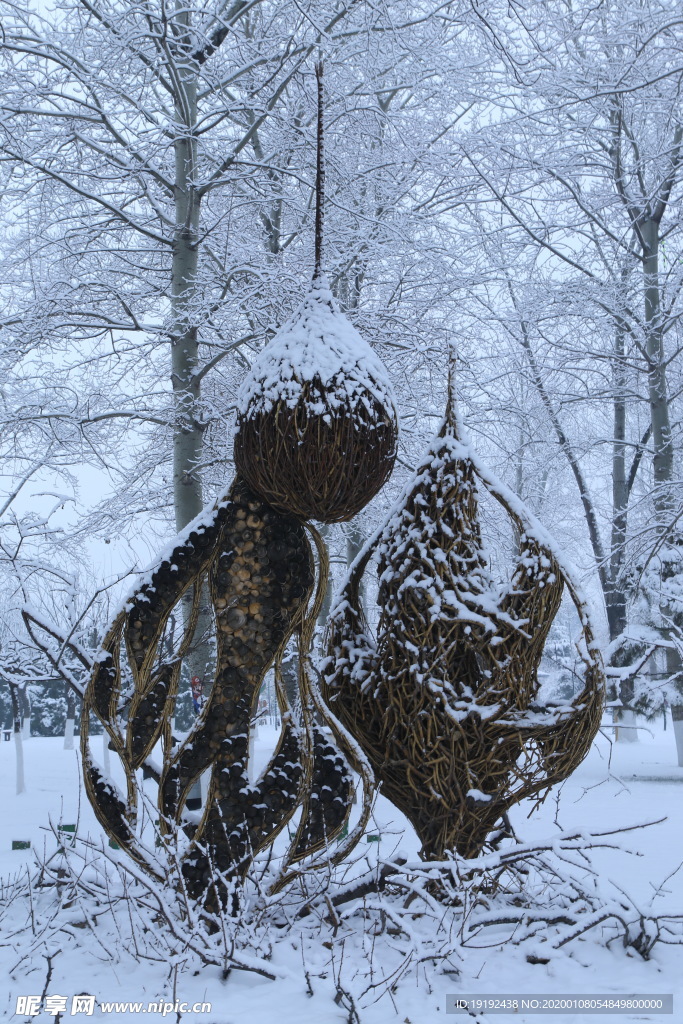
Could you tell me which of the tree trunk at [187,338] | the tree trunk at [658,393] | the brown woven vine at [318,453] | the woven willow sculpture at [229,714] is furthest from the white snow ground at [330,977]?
the tree trunk at [658,393]

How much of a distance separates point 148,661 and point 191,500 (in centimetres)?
343

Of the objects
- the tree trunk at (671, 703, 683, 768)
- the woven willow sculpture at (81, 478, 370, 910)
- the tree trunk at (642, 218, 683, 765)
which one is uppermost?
the tree trunk at (642, 218, 683, 765)

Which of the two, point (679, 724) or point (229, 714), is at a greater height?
point (229, 714)

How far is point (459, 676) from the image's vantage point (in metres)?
3.64

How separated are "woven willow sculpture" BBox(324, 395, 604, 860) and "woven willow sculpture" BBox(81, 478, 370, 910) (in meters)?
0.26

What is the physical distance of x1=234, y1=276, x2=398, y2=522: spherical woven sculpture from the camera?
3.34m

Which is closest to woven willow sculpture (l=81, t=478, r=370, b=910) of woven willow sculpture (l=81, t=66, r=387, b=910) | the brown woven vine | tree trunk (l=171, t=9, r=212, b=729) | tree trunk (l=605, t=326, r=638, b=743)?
woven willow sculpture (l=81, t=66, r=387, b=910)

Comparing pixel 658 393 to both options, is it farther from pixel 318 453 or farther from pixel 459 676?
pixel 318 453

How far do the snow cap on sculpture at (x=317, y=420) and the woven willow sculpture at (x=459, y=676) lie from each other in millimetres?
356

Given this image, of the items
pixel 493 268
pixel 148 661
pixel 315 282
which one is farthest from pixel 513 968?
pixel 493 268

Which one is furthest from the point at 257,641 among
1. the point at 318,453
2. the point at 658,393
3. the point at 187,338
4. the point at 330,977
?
the point at 658,393

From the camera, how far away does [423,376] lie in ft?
28.4

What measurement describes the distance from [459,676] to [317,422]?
1189 mm

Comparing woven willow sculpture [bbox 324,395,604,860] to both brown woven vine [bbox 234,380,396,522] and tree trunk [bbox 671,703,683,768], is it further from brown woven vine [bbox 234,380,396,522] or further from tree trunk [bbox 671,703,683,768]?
tree trunk [bbox 671,703,683,768]
